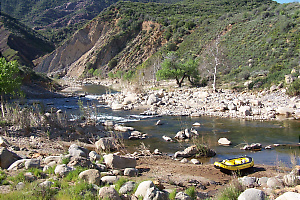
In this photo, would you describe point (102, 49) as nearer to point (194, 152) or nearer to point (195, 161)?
point (194, 152)

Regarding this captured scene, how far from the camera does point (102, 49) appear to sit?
93.9 metres

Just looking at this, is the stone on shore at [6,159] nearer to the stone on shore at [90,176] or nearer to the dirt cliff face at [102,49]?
the stone on shore at [90,176]

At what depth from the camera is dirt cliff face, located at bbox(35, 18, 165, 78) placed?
82312 millimetres

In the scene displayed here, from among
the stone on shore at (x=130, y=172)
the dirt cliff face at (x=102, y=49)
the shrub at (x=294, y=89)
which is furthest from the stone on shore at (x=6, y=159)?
the dirt cliff face at (x=102, y=49)

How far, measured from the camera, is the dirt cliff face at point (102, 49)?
8231cm

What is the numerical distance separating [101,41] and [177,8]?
111 ft

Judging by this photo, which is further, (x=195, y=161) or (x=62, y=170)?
(x=195, y=161)

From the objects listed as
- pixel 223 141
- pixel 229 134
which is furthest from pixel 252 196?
pixel 229 134

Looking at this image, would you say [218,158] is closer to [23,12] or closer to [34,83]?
[34,83]

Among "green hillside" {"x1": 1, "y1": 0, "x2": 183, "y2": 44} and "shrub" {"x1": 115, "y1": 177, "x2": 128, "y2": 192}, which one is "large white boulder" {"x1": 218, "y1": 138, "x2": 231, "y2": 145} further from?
"green hillside" {"x1": 1, "y1": 0, "x2": 183, "y2": 44}

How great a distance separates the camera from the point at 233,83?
3597 cm

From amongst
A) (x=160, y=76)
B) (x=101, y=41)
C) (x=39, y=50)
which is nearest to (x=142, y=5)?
(x=101, y=41)

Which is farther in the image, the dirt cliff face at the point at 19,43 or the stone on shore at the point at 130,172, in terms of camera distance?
the dirt cliff face at the point at 19,43

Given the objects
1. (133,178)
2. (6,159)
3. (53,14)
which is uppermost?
(53,14)
